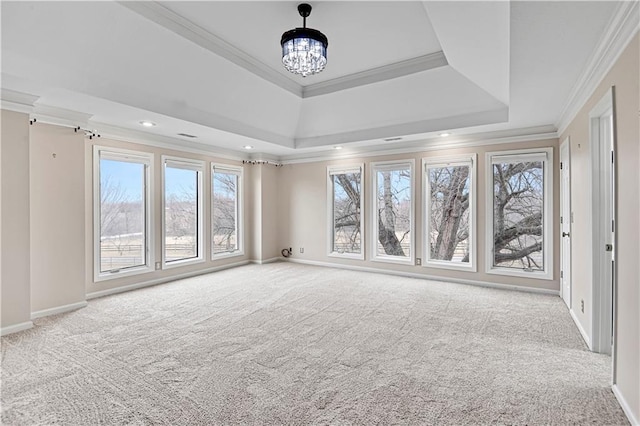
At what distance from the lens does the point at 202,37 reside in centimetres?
344

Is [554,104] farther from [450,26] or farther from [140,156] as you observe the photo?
[140,156]

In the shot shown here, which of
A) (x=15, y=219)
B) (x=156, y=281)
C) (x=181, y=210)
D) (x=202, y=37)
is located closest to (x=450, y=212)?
(x=202, y=37)

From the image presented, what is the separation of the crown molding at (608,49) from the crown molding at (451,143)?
1.40 meters

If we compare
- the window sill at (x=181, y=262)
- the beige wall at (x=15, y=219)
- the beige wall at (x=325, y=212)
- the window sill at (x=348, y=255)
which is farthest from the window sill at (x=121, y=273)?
the window sill at (x=348, y=255)

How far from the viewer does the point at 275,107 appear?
16.9 feet

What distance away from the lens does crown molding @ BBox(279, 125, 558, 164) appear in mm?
4816

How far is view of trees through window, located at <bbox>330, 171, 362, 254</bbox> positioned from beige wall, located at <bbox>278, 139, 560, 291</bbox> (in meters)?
0.20

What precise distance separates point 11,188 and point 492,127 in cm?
587

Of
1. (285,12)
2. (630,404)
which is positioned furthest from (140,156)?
(630,404)

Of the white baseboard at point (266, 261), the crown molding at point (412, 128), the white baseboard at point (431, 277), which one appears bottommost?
the white baseboard at point (431, 277)

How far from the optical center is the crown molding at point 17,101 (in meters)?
3.24

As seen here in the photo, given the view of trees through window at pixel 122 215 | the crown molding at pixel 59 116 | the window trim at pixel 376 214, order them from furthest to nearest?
the window trim at pixel 376 214 < the view of trees through window at pixel 122 215 < the crown molding at pixel 59 116

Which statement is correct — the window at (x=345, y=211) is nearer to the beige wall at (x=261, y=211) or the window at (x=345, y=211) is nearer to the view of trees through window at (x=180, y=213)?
the beige wall at (x=261, y=211)

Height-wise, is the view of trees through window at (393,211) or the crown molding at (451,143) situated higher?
the crown molding at (451,143)
